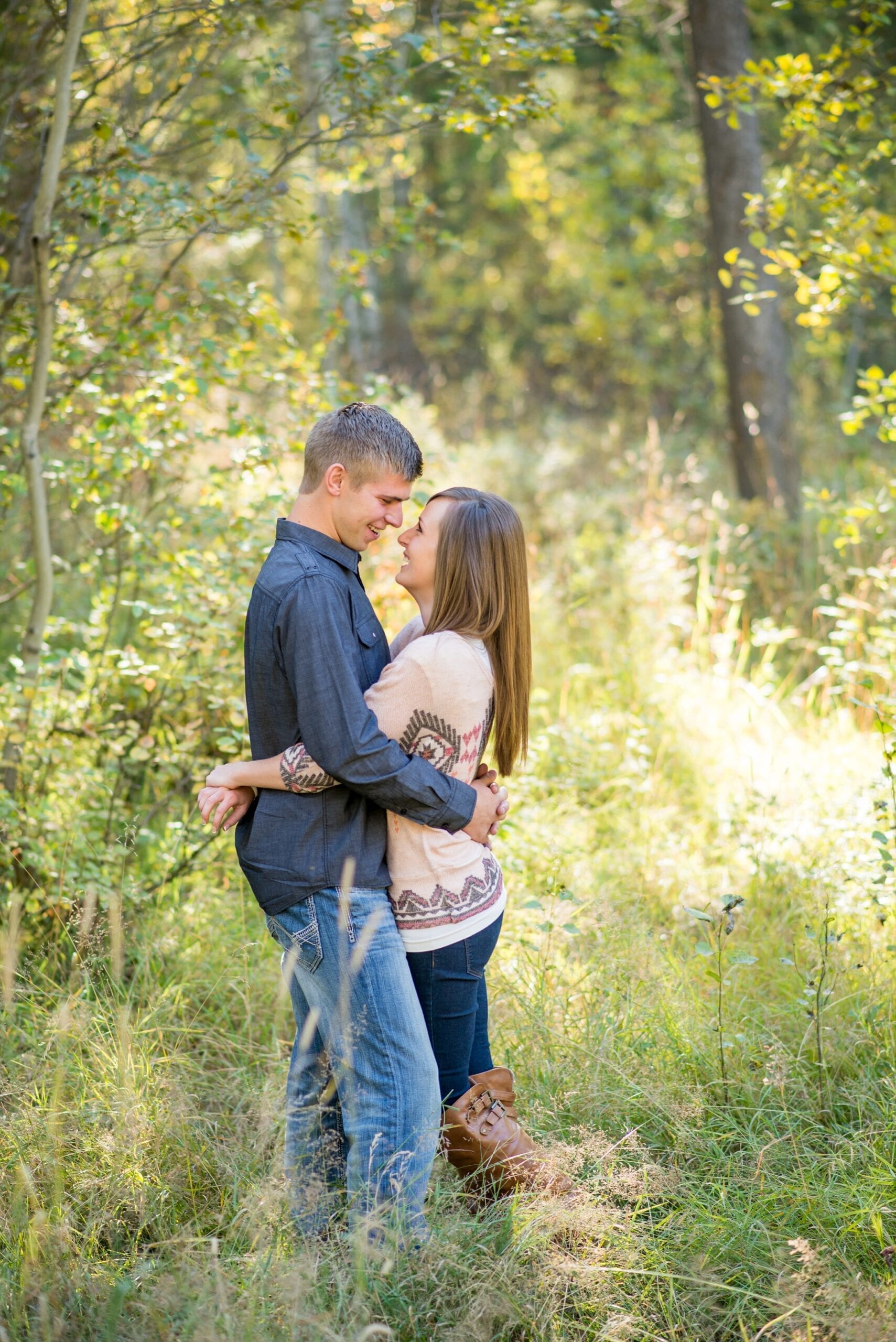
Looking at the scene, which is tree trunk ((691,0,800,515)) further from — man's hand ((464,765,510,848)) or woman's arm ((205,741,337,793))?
woman's arm ((205,741,337,793))

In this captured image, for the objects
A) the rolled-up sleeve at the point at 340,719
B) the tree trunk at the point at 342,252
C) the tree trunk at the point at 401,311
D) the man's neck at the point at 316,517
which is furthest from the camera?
the tree trunk at the point at 401,311

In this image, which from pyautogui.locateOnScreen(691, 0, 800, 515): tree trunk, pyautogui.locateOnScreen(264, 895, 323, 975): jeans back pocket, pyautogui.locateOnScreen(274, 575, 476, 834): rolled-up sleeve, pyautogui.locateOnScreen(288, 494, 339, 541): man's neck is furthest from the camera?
pyautogui.locateOnScreen(691, 0, 800, 515): tree trunk

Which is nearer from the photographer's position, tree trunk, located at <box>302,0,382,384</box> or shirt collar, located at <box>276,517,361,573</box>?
shirt collar, located at <box>276,517,361,573</box>

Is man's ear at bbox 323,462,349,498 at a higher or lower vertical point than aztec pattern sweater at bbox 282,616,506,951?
higher

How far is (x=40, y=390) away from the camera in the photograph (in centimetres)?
→ 336

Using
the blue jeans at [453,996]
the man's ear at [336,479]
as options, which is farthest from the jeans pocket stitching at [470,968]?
the man's ear at [336,479]

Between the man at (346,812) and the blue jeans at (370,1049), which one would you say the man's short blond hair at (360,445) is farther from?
the blue jeans at (370,1049)

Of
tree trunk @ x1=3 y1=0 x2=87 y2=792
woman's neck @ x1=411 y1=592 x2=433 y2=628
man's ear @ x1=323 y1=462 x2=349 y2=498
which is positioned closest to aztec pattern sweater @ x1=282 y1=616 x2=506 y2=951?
woman's neck @ x1=411 y1=592 x2=433 y2=628

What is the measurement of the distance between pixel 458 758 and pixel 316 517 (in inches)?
23.4

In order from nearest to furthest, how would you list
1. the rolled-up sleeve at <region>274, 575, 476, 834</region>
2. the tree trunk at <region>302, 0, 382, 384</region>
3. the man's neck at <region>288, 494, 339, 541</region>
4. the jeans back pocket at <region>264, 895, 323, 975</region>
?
1. the rolled-up sleeve at <region>274, 575, 476, 834</region>
2. the jeans back pocket at <region>264, 895, 323, 975</region>
3. the man's neck at <region>288, 494, 339, 541</region>
4. the tree trunk at <region>302, 0, 382, 384</region>

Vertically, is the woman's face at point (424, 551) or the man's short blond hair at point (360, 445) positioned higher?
the man's short blond hair at point (360, 445)

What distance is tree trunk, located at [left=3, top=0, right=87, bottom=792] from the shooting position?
317 centimetres

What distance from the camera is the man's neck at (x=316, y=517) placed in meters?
2.25

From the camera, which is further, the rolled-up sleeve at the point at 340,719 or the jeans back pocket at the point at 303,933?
the jeans back pocket at the point at 303,933
